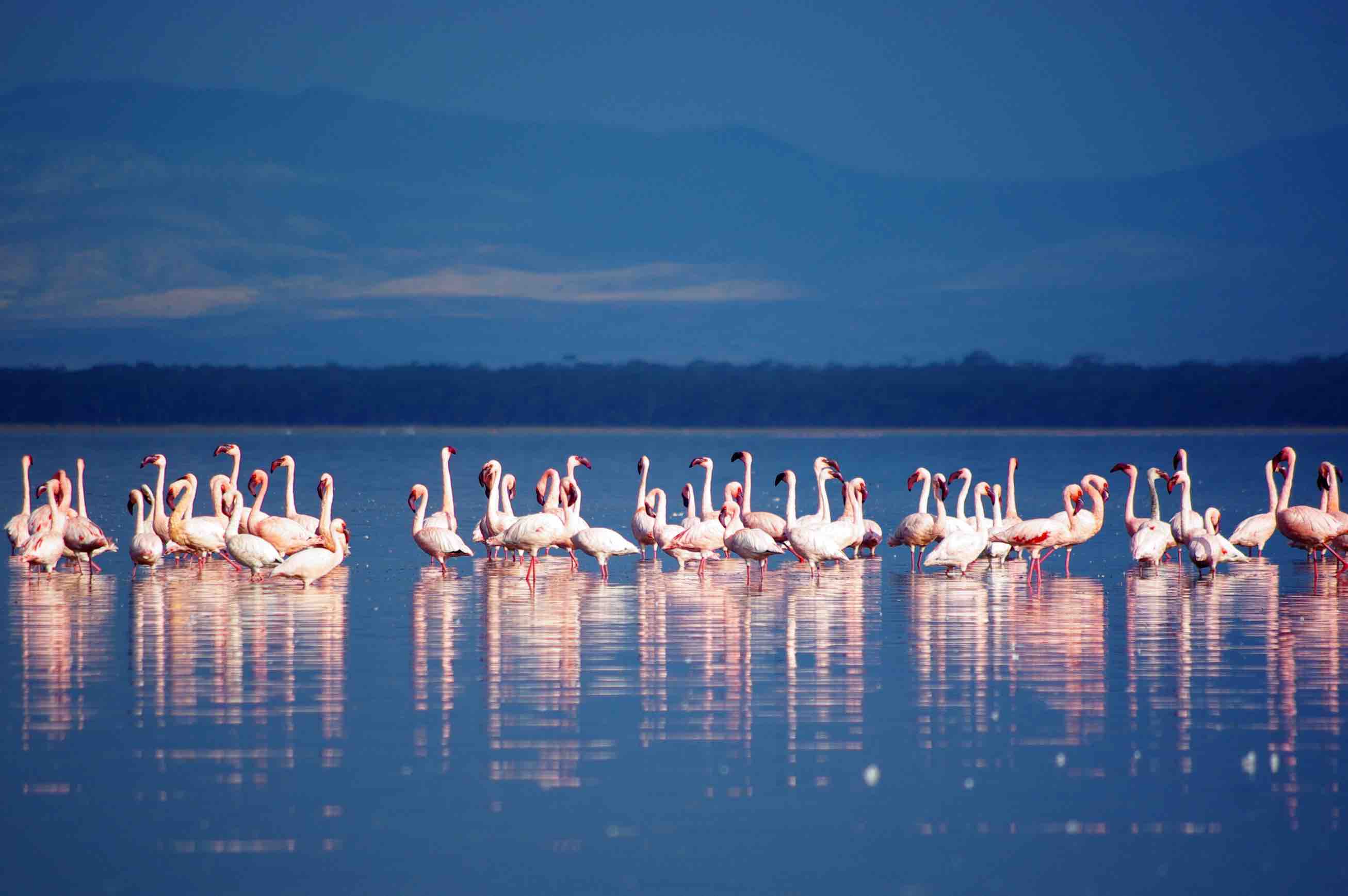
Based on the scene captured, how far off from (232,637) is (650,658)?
3202 millimetres

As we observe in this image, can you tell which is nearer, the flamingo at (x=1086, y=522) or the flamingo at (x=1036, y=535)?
the flamingo at (x=1036, y=535)

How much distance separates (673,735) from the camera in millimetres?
8664

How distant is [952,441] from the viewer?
88812mm

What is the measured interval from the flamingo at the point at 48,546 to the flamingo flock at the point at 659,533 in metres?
0.02

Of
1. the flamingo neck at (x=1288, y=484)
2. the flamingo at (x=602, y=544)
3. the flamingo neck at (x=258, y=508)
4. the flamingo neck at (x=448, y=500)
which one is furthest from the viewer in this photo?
the flamingo neck at (x=1288, y=484)

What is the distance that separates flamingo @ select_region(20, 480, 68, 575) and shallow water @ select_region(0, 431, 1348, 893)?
264 mm

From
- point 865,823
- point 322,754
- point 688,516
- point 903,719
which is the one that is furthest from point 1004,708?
point 688,516

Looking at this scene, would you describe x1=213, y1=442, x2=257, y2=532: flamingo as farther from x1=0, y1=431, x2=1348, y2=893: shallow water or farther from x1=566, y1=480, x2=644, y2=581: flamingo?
x1=566, y1=480, x2=644, y2=581: flamingo

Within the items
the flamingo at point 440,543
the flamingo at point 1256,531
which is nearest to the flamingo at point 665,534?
the flamingo at point 440,543

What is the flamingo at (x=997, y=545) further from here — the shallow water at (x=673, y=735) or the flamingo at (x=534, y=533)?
the flamingo at (x=534, y=533)

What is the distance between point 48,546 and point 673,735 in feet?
32.9

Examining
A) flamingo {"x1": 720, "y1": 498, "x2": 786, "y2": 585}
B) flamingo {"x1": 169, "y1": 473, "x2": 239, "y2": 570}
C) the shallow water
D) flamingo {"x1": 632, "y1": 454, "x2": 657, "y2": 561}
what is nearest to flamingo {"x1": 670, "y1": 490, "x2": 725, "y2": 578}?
flamingo {"x1": 720, "y1": 498, "x2": 786, "y2": 585}

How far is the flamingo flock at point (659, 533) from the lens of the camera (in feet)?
54.6

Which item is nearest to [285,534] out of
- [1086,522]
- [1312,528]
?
[1086,522]
